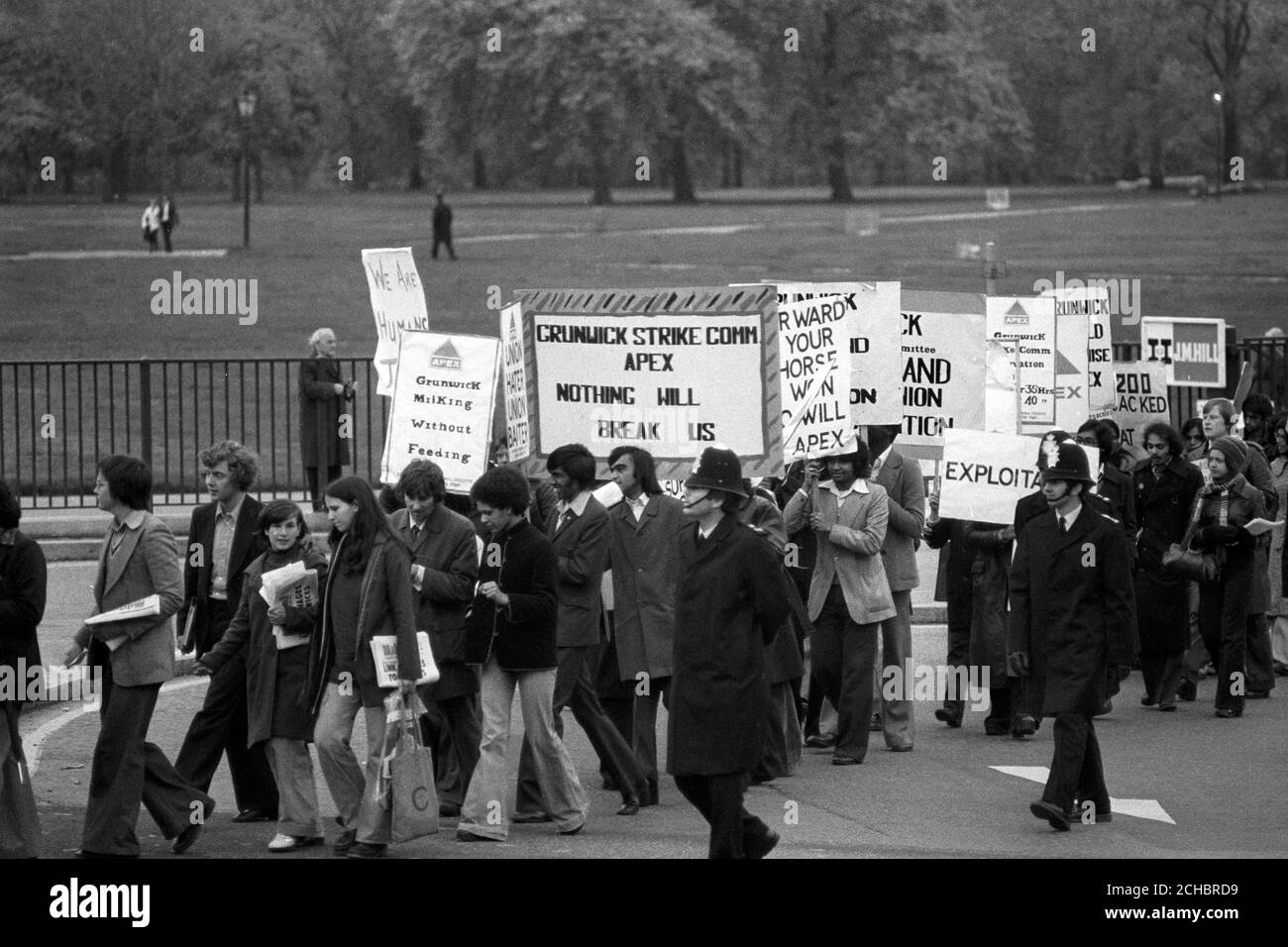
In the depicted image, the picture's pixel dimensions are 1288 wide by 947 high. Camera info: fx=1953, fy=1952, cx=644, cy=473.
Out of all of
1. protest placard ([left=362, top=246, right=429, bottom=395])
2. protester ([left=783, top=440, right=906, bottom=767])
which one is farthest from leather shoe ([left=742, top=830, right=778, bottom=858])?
protest placard ([left=362, top=246, right=429, bottom=395])

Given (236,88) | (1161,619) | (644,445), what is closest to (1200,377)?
(1161,619)

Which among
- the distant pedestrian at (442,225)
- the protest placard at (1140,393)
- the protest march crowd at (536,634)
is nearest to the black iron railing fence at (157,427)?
the protest placard at (1140,393)

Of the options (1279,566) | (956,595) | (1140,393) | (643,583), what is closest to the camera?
(643,583)

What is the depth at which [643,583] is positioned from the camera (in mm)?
9578

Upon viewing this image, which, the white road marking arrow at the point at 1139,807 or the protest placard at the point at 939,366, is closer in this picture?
the white road marking arrow at the point at 1139,807

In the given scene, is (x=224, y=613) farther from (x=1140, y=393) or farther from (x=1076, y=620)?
(x=1140, y=393)

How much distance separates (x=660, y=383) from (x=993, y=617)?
250cm

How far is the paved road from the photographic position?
8469 mm

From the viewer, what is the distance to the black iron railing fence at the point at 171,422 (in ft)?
61.0

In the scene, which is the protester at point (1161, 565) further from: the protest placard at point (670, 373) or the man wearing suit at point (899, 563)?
the protest placard at point (670, 373)

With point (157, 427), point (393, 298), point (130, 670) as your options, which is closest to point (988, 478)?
point (393, 298)

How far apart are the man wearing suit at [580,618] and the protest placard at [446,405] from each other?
1140 mm
